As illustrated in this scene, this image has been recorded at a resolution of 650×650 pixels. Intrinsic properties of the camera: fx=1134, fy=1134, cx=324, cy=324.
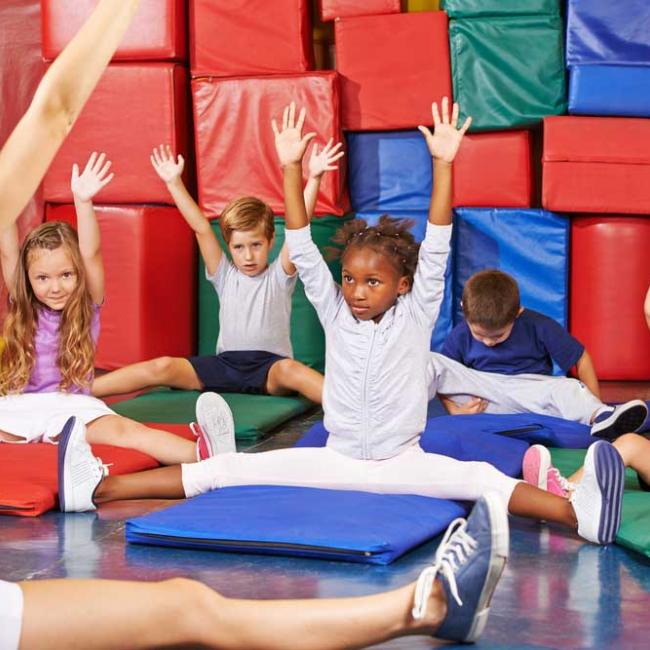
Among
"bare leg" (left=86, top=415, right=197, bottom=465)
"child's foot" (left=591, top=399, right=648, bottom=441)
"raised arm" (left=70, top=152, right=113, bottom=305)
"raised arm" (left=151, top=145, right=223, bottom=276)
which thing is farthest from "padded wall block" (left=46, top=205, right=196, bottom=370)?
"child's foot" (left=591, top=399, right=648, bottom=441)

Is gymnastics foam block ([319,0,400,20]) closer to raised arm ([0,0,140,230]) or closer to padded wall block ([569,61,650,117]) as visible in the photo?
padded wall block ([569,61,650,117])

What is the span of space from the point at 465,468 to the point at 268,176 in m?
3.09

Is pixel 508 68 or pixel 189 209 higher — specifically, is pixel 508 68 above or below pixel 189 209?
above

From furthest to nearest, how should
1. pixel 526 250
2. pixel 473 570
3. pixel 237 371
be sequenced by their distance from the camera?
pixel 526 250 → pixel 237 371 → pixel 473 570

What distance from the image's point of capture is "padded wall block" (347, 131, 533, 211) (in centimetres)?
584

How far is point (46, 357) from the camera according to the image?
3.92 meters

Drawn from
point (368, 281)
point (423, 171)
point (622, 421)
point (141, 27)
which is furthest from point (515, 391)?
point (141, 27)

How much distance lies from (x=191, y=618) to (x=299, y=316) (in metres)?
4.06

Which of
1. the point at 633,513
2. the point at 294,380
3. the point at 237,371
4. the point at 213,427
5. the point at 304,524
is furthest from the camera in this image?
the point at 237,371

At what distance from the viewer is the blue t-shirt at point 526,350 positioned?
4.54 metres

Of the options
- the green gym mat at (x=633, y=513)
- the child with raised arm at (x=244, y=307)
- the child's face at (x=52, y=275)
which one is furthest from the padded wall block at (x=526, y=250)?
the child's face at (x=52, y=275)

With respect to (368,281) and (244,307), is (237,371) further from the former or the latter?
(368,281)

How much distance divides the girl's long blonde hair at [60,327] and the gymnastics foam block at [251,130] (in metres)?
1.95

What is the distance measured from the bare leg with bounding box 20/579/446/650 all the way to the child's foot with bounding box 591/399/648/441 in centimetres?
231
